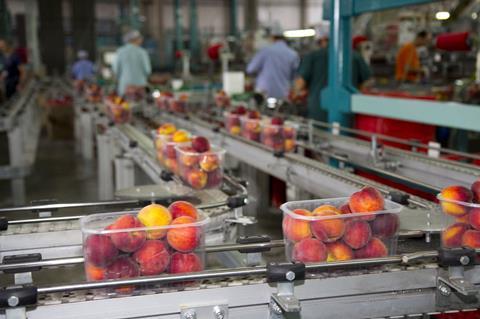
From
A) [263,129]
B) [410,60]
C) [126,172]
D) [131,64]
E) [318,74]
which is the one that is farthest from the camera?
[410,60]

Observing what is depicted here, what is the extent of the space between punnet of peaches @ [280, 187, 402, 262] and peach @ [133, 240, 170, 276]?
0.99 ft

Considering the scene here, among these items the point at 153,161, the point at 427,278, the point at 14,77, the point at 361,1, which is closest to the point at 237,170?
the point at 361,1

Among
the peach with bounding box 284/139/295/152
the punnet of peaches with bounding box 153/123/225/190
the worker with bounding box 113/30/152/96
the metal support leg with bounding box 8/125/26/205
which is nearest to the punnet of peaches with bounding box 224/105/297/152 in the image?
the peach with bounding box 284/139/295/152

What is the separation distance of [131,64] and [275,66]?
164cm

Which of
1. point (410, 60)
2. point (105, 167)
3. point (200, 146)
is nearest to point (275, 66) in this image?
point (105, 167)

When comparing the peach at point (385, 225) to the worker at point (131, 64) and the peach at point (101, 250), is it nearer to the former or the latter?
the peach at point (101, 250)

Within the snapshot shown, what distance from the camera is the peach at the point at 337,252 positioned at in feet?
4.51

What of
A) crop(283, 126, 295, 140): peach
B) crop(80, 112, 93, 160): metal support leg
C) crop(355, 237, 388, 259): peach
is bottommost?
crop(80, 112, 93, 160): metal support leg

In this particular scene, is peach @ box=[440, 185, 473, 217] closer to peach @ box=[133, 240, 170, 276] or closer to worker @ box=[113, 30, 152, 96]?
peach @ box=[133, 240, 170, 276]

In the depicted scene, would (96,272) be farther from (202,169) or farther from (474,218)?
(202,169)

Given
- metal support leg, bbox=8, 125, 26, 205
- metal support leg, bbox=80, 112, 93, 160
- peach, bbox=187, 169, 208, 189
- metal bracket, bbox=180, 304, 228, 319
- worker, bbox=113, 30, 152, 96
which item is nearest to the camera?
metal bracket, bbox=180, 304, 228, 319

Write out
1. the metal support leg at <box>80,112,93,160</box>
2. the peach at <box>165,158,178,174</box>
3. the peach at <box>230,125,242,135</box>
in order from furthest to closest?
1. the metal support leg at <box>80,112,93,160</box>
2. the peach at <box>230,125,242,135</box>
3. the peach at <box>165,158,178,174</box>

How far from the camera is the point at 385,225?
1.42 m

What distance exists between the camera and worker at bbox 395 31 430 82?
25.3ft
